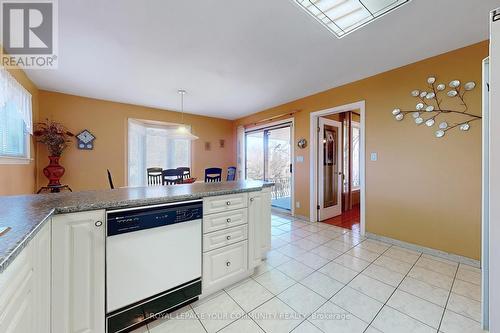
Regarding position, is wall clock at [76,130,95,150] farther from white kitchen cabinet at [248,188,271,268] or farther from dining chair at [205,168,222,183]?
white kitchen cabinet at [248,188,271,268]

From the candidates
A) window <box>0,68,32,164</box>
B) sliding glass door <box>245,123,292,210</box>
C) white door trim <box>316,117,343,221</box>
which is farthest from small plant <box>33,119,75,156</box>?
white door trim <box>316,117,343,221</box>

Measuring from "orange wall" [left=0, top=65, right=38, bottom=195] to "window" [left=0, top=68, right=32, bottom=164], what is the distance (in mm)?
106

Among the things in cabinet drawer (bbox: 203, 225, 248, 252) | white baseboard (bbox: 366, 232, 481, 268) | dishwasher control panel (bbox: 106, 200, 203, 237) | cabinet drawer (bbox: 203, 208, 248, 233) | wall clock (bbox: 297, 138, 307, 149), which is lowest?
white baseboard (bbox: 366, 232, 481, 268)

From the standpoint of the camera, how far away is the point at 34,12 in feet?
5.71

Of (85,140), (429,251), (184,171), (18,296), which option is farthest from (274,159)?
(18,296)

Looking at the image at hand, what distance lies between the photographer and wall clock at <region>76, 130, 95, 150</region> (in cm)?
381

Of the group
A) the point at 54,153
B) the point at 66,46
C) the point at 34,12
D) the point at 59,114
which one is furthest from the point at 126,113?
the point at 34,12

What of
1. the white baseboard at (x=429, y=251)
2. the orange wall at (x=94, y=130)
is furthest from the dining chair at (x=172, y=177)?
the white baseboard at (x=429, y=251)

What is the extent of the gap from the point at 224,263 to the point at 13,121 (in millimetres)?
3282

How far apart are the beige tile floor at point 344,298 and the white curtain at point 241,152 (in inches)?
131

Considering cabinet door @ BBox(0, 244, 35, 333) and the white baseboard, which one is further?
the white baseboard

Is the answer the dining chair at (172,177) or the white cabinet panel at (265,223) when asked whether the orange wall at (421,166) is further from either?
the dining chair at (172,177)

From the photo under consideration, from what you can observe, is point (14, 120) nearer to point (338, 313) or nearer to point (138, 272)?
point (138, 272)

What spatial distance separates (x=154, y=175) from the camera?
3.55 metres
